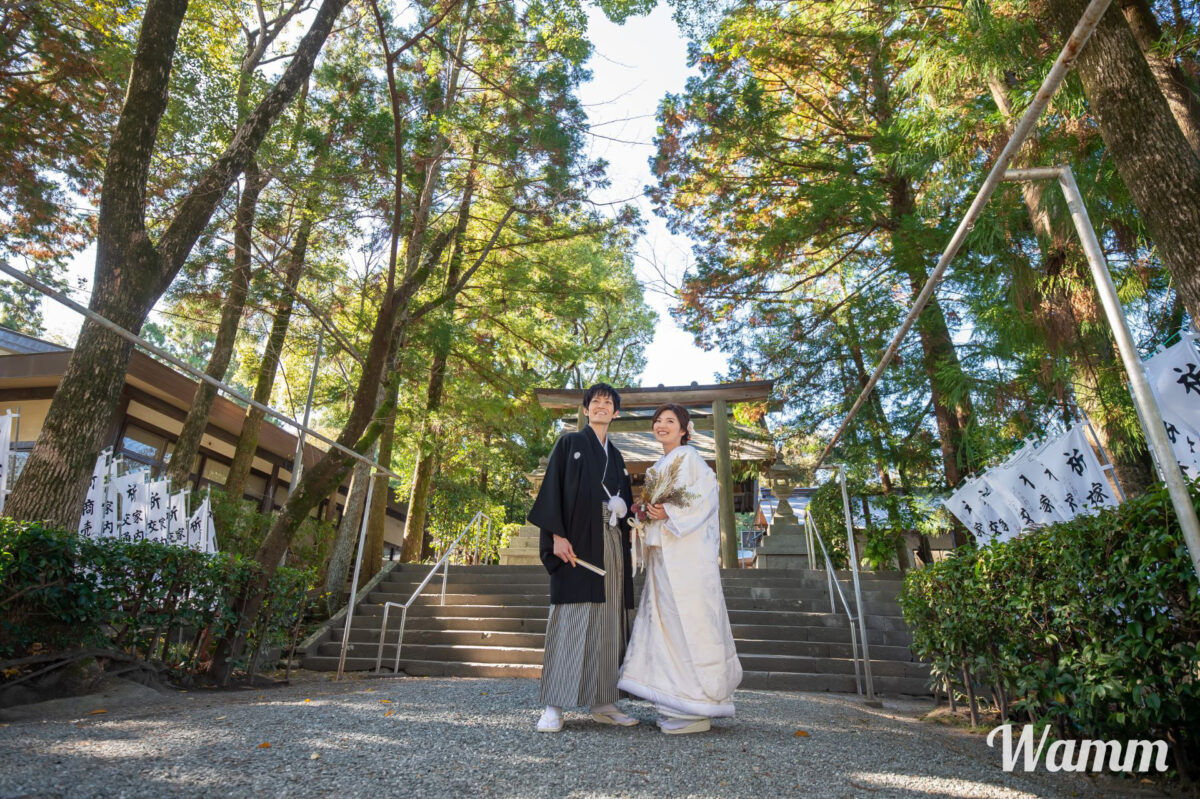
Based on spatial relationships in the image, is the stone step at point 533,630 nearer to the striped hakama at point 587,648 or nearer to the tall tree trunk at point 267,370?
the tall tree trunk at point 267,370

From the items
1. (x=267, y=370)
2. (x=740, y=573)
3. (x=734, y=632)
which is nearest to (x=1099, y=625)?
(x=734, y=632)

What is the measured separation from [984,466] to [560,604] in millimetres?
6186

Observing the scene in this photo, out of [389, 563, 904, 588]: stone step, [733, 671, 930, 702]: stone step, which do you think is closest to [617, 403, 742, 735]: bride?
[733, 671, 930, 702]: stone step

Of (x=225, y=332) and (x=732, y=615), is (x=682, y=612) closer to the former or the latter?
(x=732, y=615)

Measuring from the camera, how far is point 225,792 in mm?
2074

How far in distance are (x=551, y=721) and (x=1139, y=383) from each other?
286cm

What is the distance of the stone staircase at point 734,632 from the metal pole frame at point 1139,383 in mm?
4558

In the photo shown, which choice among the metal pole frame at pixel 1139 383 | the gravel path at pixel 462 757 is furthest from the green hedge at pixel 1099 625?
the gravel path at pixel 462 757

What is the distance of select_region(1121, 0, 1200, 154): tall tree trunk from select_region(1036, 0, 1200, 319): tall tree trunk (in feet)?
2.47

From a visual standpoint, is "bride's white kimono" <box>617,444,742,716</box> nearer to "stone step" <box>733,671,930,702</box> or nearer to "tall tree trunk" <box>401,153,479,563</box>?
"stone step" <box>733,671,930,702</box>

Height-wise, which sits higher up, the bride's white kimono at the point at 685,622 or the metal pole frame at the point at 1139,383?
the metal pole frame at the point at 1139,383

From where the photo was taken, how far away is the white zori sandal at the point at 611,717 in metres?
3.53

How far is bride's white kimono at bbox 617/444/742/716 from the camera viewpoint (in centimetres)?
340

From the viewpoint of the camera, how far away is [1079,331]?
5.48 meters
